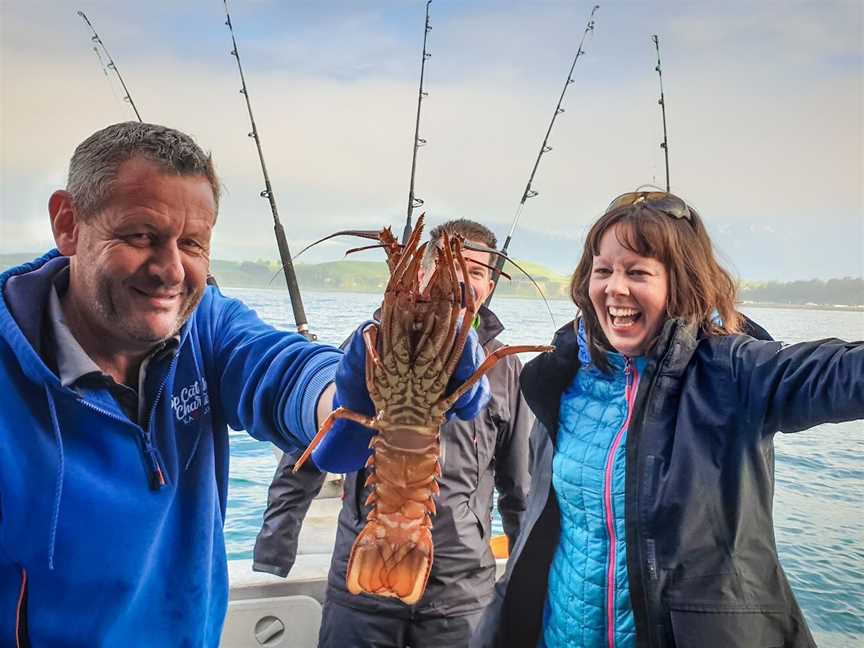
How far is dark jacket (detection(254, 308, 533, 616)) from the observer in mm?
2264

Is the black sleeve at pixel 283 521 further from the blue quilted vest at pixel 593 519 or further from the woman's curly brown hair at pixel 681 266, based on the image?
the woman's curly brown hair at pixel 681 266

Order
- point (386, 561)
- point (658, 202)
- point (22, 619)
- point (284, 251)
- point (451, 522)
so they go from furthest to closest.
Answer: point (284, 251) → point (451, 522) → point (658, 202) → point (386, 561) → point (22, 619)

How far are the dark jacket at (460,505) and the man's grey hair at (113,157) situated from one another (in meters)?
1.34

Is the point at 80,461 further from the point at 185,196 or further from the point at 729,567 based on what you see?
the point at 729,567

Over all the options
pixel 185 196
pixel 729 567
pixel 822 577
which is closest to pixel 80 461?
pixel 185 196

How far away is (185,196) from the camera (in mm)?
1314

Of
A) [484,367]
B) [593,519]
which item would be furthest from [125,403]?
[593,519]

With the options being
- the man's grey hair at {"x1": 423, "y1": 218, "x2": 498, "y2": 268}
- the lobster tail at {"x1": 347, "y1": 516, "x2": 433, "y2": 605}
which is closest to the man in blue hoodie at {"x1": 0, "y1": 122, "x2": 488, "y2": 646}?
the lobster tail at {"x1": 347, "y1": 516, "x2": 433, "y2": 605}

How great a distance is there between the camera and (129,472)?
1304 mm

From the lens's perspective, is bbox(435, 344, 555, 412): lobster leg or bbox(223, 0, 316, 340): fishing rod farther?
bbox(223, 0, 316, 340): fishing rod

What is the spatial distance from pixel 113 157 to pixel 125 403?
531 millimetres

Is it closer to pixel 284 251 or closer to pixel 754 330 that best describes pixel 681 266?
pixel 754 330

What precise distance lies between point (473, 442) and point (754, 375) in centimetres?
109

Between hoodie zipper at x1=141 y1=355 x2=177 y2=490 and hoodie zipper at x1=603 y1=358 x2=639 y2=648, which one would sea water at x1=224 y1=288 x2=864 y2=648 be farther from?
hoodie zipper at x1=141 y1=355 x2=177 y2=490
